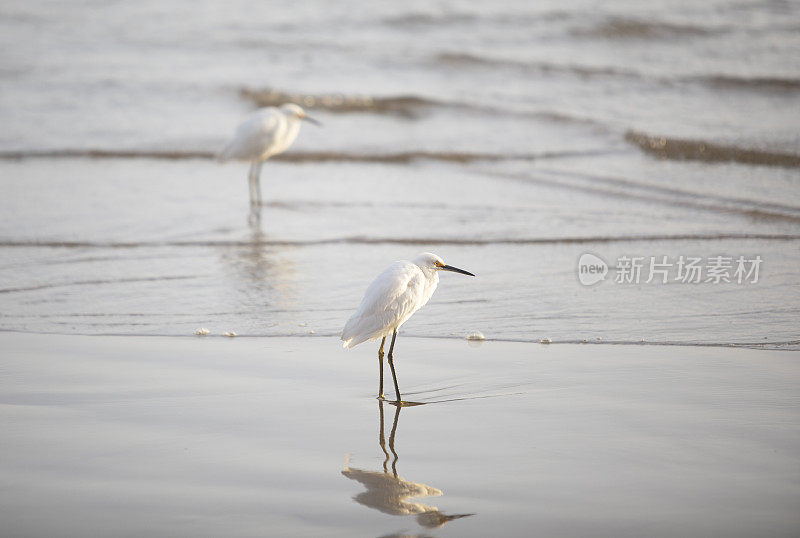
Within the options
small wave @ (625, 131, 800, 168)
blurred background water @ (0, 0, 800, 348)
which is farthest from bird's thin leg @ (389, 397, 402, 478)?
small wave @ (625, 131, 800, 168)

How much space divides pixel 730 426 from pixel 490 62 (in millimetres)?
12187

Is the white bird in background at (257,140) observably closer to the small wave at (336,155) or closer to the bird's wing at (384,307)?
the small wave at (336,155)

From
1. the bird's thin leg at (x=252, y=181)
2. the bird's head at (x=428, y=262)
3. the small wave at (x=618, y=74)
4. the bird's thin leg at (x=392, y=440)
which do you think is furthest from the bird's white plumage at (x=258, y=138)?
the small wave at (x=618, y=74)

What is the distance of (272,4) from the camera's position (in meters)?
19.1

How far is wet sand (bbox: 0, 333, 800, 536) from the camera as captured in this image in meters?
3.06

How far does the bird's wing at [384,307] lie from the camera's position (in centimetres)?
421

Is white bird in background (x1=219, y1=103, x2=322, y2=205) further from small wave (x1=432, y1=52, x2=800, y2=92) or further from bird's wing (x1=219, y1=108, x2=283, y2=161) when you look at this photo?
small wave (x1=432, y1=52, x2=800, y2=92)

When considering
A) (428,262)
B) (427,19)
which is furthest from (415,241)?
(427,19)

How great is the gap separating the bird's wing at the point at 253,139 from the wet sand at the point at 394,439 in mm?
4267

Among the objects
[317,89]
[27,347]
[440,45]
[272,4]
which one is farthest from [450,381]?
[272,4]

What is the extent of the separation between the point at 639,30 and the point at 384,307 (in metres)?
14.1

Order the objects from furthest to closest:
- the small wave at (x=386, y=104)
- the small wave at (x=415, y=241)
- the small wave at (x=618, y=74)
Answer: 1. the small wave at (x=618, y=74)
2. the small wave at (x=386, y=104)
3. the small wave at (x=415, y=241)

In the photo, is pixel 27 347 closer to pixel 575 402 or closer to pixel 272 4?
pixel 575 402

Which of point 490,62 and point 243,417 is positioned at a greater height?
point 490,62
